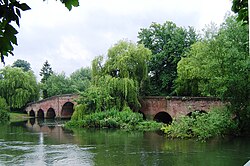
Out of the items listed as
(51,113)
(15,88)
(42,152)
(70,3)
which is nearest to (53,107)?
(51,113)

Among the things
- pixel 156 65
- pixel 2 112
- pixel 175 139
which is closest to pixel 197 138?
pixel 175 139

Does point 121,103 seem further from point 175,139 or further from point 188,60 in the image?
point 175,139

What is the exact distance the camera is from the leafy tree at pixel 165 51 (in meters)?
31.3

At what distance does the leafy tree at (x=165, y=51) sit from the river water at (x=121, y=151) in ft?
39.3

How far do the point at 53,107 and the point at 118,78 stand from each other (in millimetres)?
15767

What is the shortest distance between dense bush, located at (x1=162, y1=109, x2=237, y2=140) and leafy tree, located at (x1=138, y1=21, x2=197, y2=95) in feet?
35.8

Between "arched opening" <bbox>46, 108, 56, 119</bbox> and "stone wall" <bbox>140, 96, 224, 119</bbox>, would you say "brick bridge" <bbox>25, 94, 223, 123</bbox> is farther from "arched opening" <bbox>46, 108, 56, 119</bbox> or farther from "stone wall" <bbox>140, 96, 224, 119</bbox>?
"arched opening" <bbox>46, 108, 56, 119</bbox>

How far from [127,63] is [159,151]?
1191 centimetres

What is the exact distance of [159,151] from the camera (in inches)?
583

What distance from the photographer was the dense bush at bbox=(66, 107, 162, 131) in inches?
947

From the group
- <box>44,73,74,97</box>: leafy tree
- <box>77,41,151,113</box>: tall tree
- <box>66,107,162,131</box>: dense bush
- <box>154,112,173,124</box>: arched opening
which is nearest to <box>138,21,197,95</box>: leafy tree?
<box>154,112,173,124</box>: arched opening

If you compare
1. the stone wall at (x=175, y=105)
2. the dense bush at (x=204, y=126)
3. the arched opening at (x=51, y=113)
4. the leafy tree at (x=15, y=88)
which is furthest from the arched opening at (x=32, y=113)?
the dense bush at (x=204, y=126)

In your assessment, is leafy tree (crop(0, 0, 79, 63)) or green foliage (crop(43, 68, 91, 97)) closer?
leafy tree (crop(0, 0, 79, 63))

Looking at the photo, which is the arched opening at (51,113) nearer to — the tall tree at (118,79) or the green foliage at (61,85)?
the green foliage at (61,85)
